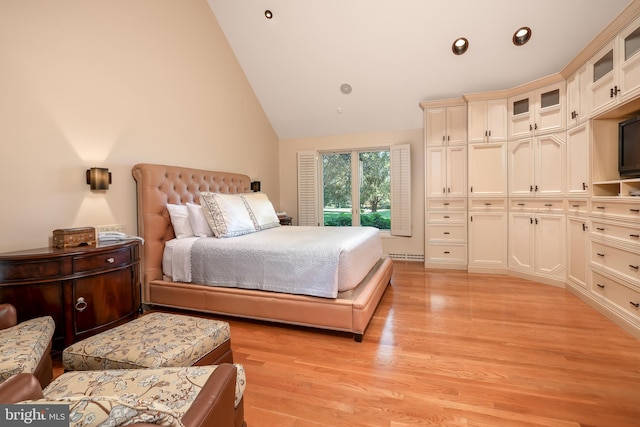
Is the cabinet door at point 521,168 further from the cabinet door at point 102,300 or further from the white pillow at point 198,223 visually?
the cabinet door at point 102,300

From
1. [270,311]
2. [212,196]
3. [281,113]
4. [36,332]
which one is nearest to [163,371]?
[36,332]

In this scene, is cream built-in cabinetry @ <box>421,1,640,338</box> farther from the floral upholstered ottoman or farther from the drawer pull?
the drawer pull

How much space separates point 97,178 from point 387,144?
13.5ft

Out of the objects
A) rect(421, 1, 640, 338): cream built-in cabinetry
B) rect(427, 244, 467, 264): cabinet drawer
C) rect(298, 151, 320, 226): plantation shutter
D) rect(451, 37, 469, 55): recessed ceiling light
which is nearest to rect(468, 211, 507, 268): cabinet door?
rect(421, 1, 640, 338): cream built-in cabinetry

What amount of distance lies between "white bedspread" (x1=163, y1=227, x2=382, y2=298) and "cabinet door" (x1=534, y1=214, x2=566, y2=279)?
2237mm

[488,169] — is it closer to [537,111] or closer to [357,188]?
[537,111]

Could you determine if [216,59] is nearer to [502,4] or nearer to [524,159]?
[502,4]

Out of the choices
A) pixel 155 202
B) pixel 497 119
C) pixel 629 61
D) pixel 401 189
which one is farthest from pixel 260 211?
pixel 629 61

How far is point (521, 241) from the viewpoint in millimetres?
Result: 4043

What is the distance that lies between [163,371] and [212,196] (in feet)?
7.39

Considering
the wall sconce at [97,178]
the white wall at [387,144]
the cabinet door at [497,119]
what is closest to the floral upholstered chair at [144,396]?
the wall sconce at [97,178]

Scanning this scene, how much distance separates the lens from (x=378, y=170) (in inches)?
219

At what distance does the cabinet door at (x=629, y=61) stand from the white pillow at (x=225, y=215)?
3.44m

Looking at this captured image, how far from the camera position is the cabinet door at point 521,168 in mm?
3912
